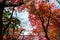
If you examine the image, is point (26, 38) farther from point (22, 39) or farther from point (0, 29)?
point (0, 29)

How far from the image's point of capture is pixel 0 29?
9617 mm

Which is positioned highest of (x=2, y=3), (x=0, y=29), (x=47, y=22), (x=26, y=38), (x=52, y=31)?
(x=2, y=3)

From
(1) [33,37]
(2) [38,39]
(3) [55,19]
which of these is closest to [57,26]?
(3) [55,19]

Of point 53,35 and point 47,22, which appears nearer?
point 47,22

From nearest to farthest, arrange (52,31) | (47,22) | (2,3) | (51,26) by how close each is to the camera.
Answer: (2,3) < (47,22) < (51,26) < (52,31)

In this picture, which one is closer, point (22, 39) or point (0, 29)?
point (0, 29)

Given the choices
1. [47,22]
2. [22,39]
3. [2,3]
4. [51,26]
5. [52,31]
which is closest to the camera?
[2,3]

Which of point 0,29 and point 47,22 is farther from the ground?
point 0,29

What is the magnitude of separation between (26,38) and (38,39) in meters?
4.16

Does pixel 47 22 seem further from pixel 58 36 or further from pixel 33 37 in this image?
pixel 33 37

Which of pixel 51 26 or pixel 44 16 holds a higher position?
pixel 44 16

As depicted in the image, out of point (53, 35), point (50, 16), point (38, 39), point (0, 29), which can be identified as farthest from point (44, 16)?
point (0, 29)

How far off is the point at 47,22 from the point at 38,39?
22.2ft

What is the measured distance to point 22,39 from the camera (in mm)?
33688
